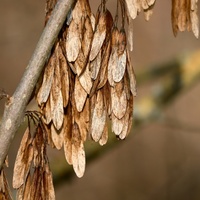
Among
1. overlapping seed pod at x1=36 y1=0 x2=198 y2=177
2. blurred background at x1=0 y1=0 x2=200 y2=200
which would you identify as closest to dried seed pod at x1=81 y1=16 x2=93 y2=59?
overlapping seed pod at x1=36 y1=0 x2=198 y2=177

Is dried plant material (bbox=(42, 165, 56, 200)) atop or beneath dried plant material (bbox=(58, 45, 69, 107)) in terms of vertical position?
beneath

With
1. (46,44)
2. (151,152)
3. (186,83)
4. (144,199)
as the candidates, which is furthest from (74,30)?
(151,152)

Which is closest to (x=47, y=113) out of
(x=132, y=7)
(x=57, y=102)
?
(x=57, y=102)

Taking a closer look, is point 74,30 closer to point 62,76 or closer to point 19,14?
point 62,76

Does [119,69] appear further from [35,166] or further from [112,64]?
[35,166]

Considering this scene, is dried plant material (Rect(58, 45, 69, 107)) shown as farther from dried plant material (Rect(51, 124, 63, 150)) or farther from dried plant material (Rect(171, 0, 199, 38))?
dried plant material (Rect(171, 0, 199, 38))

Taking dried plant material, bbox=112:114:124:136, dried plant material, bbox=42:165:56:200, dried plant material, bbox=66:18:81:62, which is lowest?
dried plant material, bbox=42:165:56:200
